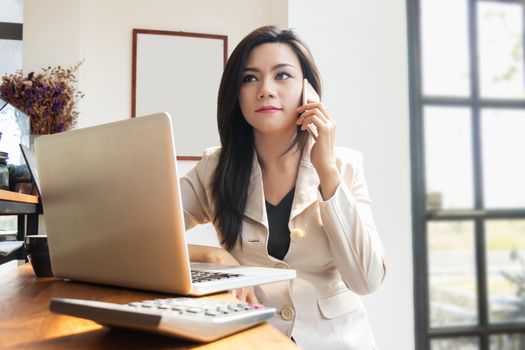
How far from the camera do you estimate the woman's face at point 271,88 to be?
132 cm

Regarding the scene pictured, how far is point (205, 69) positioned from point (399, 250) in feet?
5.02

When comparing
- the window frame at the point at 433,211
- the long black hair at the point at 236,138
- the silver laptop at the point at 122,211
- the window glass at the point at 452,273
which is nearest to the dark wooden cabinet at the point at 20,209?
the long black hair at the point at 236,138

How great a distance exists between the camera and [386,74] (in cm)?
265

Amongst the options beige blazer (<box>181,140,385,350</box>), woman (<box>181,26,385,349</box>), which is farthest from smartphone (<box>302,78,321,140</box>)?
beige blazer (<box>181,140,385,350</box>)

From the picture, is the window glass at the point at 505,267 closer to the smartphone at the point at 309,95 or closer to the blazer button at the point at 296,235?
the smartphone at the point at 309,95

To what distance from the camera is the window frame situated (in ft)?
8.72

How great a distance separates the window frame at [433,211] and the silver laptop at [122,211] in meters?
1.98

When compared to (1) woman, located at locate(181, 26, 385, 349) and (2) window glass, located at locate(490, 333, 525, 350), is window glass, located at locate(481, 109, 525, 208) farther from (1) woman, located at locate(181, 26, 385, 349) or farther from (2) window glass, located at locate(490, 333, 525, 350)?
(1) woman, located at locate(181, 26, 385, 349)

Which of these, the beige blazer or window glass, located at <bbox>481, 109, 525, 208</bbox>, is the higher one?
window glass, located at <bbox>481, 109, 525, 208</bbox>

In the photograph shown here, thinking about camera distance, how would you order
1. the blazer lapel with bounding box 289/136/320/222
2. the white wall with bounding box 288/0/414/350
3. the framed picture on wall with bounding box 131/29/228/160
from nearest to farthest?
the blazer lapel with bounding box 289/136/320/222 → the white wall with bounding box 288/0/414/350 → the framed picture on wall with bounding box 131/29/228/160

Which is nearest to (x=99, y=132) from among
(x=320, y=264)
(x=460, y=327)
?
(x=320, y=264)

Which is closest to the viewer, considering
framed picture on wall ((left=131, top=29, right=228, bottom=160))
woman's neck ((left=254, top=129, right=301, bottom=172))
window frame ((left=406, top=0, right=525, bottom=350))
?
woman's neck ((left=254, top=129, right=301, bottom=172))

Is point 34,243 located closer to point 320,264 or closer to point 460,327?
point 320,264

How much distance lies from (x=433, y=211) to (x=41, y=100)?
215cm
